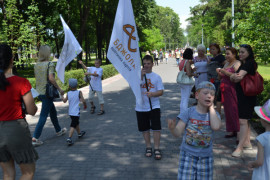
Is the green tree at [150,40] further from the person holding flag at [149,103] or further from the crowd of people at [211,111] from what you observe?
the person holding flag at [149,103]

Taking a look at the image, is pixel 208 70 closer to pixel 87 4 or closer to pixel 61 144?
pixel 61 144

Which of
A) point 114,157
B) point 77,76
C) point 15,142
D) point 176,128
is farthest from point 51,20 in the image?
point 176,128

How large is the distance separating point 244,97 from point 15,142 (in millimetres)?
3645

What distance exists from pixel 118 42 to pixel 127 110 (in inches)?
188

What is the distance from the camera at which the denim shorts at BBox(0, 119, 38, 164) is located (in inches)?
110

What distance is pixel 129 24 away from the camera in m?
4.11

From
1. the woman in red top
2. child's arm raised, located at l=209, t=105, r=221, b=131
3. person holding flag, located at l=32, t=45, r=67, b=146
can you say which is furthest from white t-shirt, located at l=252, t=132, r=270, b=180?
person holding flag, located at l=32, t=45, r=67, b=146

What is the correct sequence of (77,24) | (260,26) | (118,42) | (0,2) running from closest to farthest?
(118,42), (260,26), (0,2), (77,24)

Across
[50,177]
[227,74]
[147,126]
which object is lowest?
[50,177]

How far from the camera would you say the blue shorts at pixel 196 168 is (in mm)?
2820

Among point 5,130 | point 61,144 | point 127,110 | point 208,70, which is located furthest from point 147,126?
point 127,110

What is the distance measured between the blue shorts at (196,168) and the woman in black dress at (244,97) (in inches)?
78.9

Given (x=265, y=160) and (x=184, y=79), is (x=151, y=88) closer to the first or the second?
(x=184, y=79)

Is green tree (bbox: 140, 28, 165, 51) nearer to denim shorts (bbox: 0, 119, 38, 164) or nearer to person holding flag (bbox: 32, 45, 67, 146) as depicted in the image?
person holding flag (bbox: 32, 45, 67, 146)
